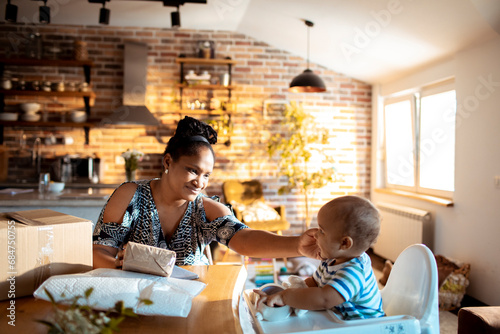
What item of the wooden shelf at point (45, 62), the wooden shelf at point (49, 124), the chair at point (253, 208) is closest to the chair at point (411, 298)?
the chair at point (253, 208)

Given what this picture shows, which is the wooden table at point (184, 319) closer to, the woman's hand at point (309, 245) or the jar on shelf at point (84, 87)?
the woman's hand at point (309, 245)

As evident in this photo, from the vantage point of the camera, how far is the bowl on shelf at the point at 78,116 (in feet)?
16.7

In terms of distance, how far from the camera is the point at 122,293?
37.4 inches

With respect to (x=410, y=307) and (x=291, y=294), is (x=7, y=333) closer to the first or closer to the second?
(x=291, y=294)

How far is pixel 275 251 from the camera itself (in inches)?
58.4

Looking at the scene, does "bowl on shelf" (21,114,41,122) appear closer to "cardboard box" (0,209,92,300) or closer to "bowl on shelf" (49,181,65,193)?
"bowl on shelf" (49,181,65,193)

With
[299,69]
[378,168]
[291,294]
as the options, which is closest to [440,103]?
[378,168]

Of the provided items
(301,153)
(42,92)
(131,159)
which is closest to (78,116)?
(42,92)

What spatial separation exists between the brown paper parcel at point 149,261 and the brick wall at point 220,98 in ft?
14.0

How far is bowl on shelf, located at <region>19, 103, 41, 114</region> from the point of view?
503 cm

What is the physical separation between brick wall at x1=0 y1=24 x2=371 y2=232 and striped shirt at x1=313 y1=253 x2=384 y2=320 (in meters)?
4.24

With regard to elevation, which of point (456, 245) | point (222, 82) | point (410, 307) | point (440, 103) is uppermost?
point (222, 82)

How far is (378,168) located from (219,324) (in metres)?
4.85

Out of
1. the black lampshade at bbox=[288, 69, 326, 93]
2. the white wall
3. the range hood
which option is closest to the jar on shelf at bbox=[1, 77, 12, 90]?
the range hood
